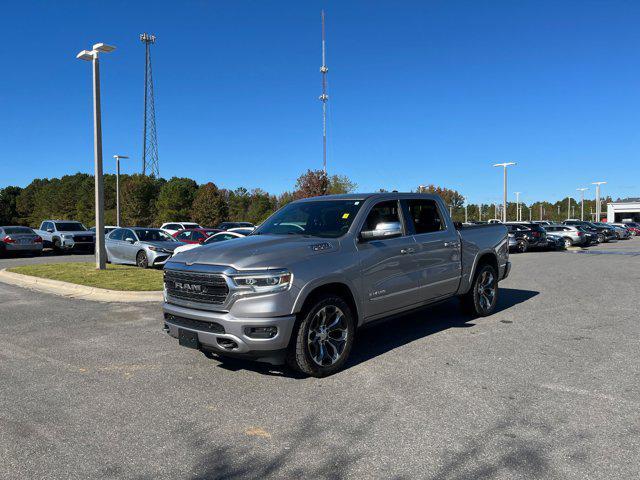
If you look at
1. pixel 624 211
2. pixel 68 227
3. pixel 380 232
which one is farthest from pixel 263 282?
pixel 624 211

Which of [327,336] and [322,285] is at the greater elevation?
[322,285]

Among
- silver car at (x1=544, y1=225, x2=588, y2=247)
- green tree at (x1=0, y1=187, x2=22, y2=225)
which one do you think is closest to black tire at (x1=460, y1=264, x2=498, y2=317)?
silver car at (x1=544, y1=225, x2=588, y2=247)

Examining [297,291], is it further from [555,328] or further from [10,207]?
[10,207]

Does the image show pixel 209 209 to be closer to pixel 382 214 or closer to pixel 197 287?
pixel 382 214

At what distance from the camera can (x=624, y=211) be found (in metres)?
92.2

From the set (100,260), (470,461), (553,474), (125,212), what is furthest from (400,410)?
(125,212)

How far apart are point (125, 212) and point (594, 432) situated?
6736 centimetres

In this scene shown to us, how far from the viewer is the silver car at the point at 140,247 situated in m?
15.8

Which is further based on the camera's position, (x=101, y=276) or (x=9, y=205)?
(x=9, y=205)

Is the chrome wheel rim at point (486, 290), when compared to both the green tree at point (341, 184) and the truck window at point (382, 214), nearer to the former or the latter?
the truck window at point (382, 214)

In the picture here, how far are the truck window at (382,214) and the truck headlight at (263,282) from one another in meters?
1.41

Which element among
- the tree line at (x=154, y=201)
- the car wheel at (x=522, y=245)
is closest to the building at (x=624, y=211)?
the tree line at (x=154, y=201)

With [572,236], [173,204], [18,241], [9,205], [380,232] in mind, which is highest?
[9,205]

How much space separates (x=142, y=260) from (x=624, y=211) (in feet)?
324
